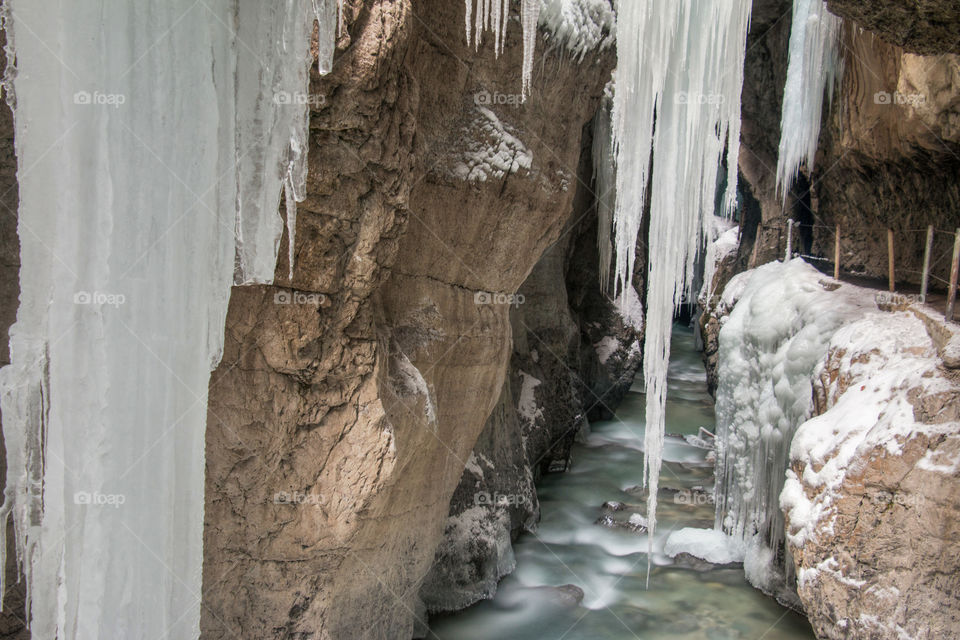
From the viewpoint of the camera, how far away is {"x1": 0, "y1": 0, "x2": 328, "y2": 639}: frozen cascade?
3.18 meters

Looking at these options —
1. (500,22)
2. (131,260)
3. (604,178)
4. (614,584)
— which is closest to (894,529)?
(614,584)

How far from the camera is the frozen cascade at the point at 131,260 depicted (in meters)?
3.18

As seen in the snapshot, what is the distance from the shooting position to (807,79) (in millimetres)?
9680

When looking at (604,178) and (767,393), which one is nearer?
(767,393)

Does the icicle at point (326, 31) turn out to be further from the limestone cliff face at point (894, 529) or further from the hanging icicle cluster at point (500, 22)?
the limestone cliff face at point (894, 529)

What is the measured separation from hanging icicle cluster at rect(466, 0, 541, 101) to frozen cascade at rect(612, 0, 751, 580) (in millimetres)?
1071

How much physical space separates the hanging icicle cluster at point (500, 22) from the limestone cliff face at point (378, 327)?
0.14 metres

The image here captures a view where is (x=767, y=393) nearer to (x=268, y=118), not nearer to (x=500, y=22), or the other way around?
(x=500, y=22)

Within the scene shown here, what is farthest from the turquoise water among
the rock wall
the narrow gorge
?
the rock wall

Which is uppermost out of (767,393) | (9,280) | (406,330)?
(9,280)

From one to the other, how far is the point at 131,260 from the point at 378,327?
206 cm

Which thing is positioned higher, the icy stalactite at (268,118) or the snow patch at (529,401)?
the icy stalactite at (268,118)

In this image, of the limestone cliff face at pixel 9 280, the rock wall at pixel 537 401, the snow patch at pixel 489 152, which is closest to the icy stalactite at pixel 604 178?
the rock wall at pixel 537 401

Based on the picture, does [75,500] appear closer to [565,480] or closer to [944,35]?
[944,35]
